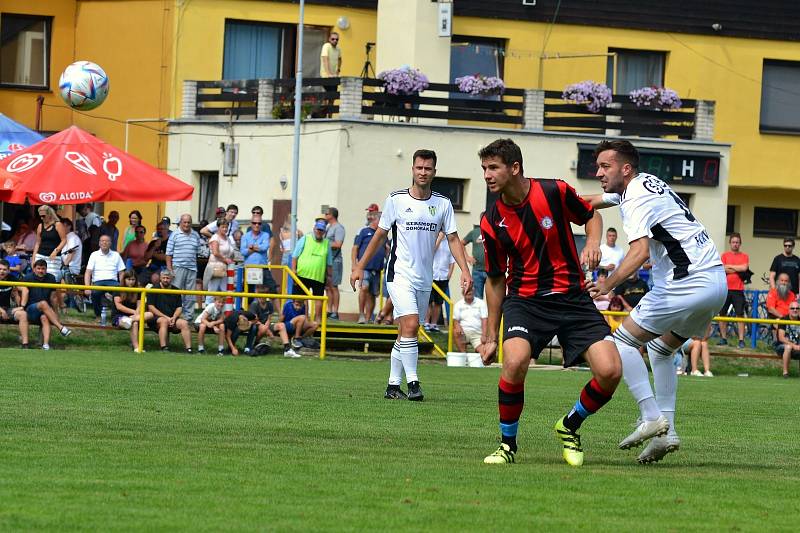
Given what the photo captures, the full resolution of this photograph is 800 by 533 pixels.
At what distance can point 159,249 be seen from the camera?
26.7 m

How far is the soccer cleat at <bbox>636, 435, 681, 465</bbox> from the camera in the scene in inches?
382

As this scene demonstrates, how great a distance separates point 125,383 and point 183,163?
20.9 m

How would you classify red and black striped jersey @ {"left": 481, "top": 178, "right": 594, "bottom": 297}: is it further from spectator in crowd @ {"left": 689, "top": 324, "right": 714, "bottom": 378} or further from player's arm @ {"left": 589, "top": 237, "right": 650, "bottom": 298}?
spectator in crowd @ {"left": 689, "top": 324, "right": 714, "bottom": 378}

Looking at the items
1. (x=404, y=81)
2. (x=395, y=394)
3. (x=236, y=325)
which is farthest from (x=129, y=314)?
(x=404, y=81)

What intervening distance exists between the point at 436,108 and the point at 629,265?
84.9 ft

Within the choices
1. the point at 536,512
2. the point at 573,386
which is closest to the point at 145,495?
the point at 536,512

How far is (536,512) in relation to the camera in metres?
7.32

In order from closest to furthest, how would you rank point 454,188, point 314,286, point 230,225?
point 314,286 < point 230,225 < point 454,188

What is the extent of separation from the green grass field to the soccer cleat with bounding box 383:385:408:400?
0.49 meters

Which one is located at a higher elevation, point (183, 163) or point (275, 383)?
point (183, 163)

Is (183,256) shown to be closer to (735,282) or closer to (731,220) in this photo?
(735,282)

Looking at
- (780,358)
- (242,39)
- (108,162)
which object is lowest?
(780,358)

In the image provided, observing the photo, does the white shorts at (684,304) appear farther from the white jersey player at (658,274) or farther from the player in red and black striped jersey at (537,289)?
the player in red and black striped jersey at (537,289)

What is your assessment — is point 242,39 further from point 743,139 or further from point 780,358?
point 780,358
